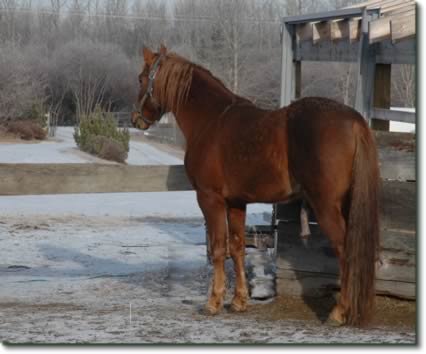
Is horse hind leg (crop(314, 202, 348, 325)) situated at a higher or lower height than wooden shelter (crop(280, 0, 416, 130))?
lower

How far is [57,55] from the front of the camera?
49.7 meters

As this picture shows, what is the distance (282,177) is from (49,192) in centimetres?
200

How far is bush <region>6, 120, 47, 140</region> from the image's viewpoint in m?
30.5

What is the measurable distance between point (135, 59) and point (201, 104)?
170 feet

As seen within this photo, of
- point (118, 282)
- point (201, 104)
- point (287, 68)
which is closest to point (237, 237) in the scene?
point (201, 104)

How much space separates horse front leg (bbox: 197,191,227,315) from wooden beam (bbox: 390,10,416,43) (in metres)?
1.69

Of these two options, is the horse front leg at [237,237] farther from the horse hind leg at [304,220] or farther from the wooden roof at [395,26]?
the wooden roof at [395,26]

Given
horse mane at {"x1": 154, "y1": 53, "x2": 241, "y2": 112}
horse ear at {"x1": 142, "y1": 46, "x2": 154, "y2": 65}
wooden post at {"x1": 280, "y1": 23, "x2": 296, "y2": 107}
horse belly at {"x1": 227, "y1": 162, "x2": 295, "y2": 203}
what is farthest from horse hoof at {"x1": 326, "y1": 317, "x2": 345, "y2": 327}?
wooden post at {"x1": 280, "y1": 23, "x2": 296, "y2": 107}

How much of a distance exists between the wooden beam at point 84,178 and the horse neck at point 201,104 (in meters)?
0.70

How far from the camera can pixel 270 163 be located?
15.5ft

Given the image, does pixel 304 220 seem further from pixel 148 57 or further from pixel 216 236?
pixel 148 57

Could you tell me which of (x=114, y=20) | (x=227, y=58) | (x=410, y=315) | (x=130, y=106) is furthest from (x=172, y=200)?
(x=114, y=20)

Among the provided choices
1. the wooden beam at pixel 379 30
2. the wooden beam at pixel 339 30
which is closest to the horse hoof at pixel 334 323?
the wooden beam at pixel 379 30

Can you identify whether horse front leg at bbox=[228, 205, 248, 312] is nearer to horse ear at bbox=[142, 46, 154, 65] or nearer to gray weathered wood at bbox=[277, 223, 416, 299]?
gray weathered wood at bbox=[277, 223, 416, 299]
